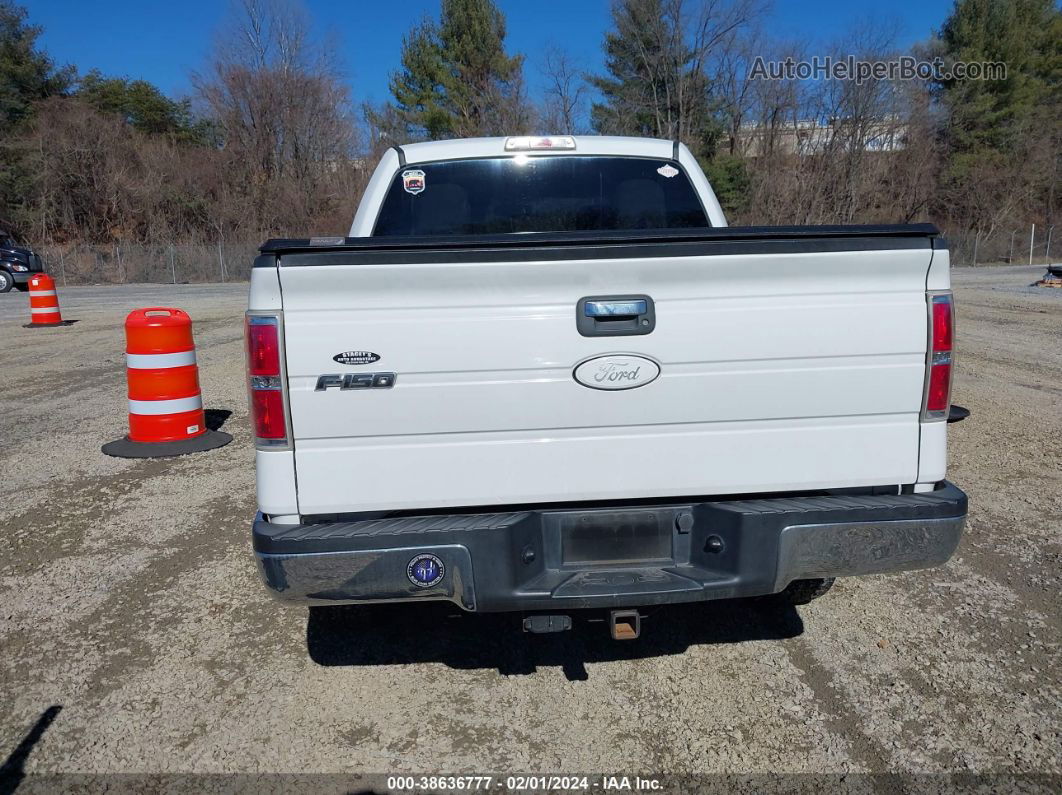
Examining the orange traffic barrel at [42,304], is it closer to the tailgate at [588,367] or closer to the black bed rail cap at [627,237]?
the black bed rail cap at [627,237]

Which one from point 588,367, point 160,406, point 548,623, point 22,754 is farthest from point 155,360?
point 588,367

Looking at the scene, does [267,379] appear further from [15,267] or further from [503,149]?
[15,267]

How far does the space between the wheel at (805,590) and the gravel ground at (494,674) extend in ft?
0.23

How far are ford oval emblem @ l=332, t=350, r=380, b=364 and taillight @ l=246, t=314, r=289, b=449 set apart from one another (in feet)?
0.62

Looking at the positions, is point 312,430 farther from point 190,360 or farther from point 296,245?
point 190,360

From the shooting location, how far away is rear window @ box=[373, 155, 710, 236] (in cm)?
439

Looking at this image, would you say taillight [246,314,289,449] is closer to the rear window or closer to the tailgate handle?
the tailgate handle

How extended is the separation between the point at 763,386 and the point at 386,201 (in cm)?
255

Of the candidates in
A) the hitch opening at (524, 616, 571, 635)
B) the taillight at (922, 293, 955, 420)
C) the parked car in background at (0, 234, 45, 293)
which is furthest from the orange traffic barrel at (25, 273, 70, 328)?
the taillight at (922, 293, 955, 420)

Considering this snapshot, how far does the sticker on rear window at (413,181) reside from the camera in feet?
14.6

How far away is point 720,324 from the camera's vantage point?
8.75 feet

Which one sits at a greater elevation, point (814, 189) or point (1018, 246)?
point (814, 189)

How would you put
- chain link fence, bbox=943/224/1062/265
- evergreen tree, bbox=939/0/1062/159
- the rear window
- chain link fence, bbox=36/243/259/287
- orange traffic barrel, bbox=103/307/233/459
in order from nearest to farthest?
the rear window → orange traffic barrel, bbox=103/307/233/459 → chain link fence, bbox=36/243/259/287 → chain link fence, bbox=943/224/1062/265 → evergreen tree, bbox=939/0/1062/159

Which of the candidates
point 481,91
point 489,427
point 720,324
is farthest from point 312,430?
point 481,91
